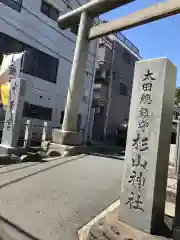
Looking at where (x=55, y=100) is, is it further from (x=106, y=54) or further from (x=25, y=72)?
(x=106, y=54)

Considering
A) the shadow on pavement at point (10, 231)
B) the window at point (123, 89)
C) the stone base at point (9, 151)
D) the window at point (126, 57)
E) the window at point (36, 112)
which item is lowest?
the shadow on pavement at point (10, 231)

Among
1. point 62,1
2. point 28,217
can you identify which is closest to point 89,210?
point 28,217

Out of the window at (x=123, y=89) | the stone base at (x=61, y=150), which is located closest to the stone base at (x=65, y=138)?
the stone base at (x=61, y=150)

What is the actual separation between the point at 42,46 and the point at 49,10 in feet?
8.46

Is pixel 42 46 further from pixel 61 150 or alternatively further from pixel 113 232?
pixel 113 232

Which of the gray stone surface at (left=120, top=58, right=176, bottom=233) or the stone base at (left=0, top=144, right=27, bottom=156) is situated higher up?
the gray stone surface at (left=120, top=58, right=176, bottom=233)

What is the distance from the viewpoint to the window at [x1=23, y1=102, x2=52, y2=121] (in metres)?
14.5

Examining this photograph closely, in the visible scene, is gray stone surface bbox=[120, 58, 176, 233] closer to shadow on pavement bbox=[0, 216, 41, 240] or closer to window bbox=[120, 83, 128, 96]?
shadow on pavement bbox=[0, 216, 41, 240]

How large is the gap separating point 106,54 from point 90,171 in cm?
1754

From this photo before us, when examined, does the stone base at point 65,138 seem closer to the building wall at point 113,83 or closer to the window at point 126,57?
the building wall at point 113,83

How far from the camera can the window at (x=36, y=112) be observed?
14.5 metres

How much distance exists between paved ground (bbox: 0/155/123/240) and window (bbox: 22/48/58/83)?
856cm

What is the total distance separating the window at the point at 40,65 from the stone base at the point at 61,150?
6.36 m

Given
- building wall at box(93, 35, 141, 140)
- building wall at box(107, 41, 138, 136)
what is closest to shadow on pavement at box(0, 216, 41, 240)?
building wall at box(93, 35, 141, 140)
